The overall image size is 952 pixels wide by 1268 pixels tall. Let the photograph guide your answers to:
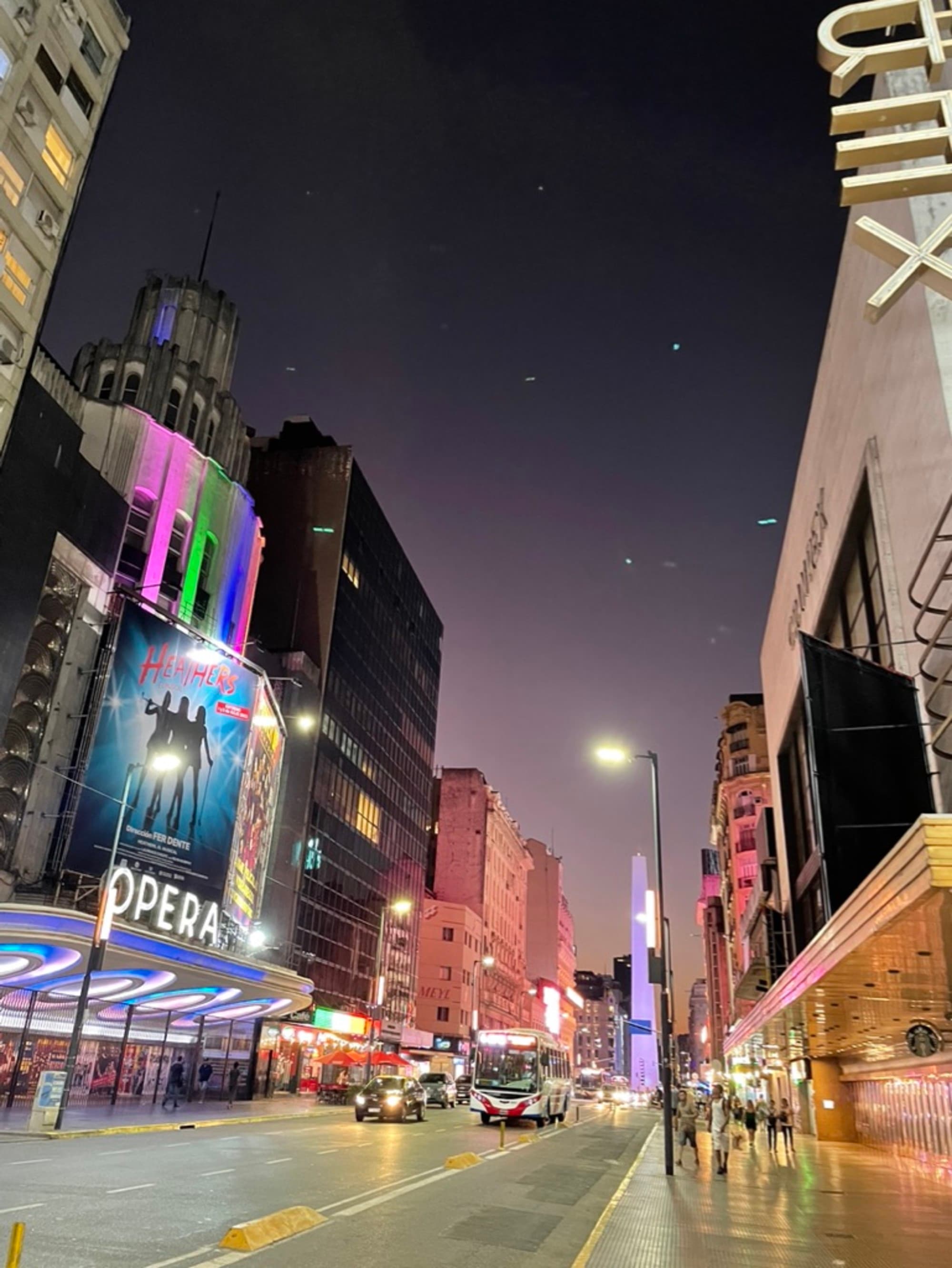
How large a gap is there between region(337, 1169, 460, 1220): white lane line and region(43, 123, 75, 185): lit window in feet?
132

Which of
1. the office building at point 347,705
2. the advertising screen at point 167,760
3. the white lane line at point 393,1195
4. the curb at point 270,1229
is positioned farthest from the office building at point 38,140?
the office building at point 347,705

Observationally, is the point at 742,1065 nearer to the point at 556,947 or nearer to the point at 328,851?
the point at 328,851

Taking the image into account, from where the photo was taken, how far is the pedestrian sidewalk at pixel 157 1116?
77.1 feet

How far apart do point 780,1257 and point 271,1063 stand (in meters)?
48.0

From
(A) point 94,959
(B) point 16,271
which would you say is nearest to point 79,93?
(B) point 16,271

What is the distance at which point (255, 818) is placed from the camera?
4756 centimetres

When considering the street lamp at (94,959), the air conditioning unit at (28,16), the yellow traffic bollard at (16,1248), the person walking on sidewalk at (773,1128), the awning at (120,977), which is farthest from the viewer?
the air conditioning unit at (28,16)

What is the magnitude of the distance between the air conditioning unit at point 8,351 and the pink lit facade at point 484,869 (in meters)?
77.3

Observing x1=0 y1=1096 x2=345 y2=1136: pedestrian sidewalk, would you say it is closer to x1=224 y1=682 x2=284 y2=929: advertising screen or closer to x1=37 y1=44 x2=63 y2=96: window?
x1=224 y1=682 x2=284 y2=929: advertising screen

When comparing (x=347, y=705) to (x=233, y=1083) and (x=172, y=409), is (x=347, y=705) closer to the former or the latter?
(x=172, y=409)

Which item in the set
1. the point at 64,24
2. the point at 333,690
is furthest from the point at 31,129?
the point at 333,690

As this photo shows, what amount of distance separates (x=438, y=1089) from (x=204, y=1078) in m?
19.7

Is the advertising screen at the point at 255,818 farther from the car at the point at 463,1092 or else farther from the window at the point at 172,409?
the car at the point at 463,1092

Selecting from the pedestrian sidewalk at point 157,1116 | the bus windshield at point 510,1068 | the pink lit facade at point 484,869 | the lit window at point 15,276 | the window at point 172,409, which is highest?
the window at point 172,409
